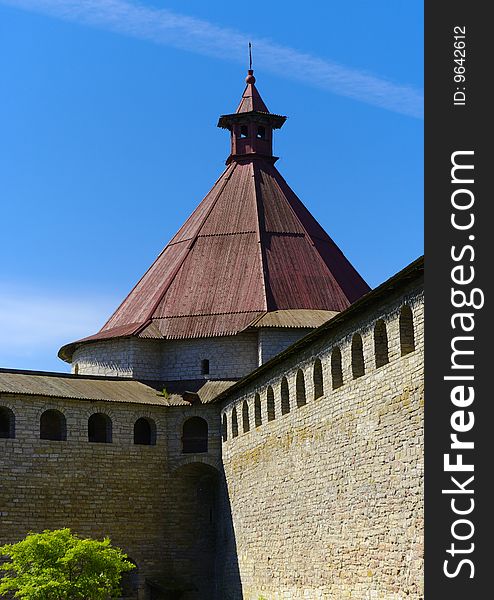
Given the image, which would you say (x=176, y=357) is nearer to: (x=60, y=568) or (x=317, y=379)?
(x=60, y=568)

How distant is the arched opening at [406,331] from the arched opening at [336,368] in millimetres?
4627

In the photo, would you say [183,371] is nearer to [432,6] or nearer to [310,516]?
[310,516]

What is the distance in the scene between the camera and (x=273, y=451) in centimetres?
3847

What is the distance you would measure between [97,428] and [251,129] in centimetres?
1788

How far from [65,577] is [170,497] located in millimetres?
7115

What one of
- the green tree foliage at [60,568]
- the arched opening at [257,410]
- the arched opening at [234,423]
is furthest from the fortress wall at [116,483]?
the arched opening at [257,410]

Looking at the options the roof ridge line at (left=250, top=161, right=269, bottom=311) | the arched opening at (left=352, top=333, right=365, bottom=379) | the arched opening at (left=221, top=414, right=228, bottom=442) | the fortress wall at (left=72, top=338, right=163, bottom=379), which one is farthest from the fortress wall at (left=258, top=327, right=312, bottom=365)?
the arched opening at (left=352, top=333, right=365, bottom=379)

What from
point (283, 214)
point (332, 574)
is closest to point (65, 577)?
point (332, 574)

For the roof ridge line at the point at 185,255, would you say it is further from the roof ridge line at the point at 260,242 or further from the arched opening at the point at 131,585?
the arched opening at the point at 131,585

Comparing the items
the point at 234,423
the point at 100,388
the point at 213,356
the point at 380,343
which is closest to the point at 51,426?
the point at 100,388

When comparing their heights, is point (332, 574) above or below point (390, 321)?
below

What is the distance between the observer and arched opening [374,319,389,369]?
98.7ft

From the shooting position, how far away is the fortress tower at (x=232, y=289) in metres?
49.0

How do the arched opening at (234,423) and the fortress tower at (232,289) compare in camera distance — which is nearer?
the arched opening at (234,423)
